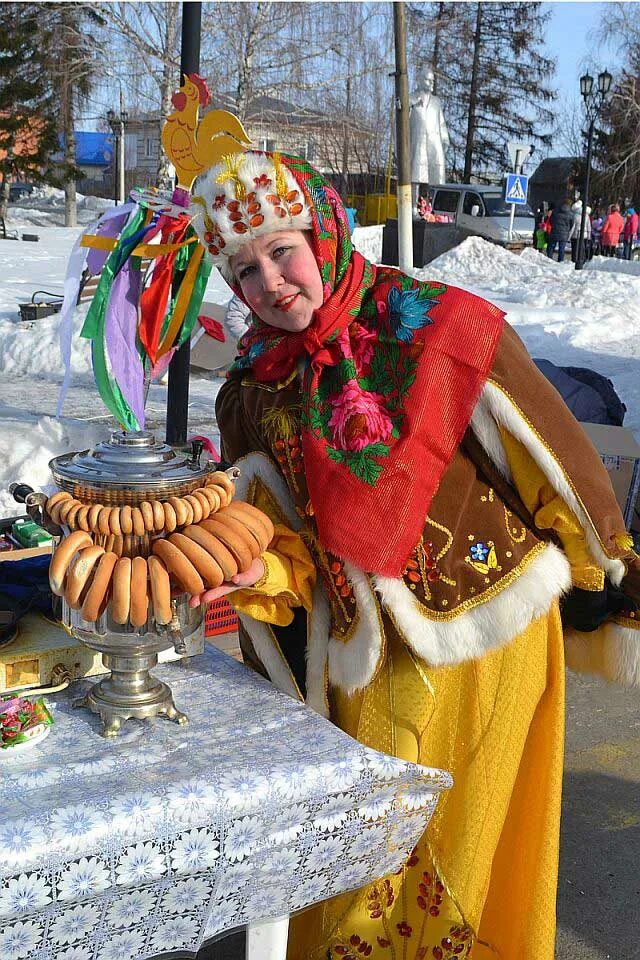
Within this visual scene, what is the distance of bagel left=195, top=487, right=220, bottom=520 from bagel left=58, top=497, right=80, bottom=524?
18cm

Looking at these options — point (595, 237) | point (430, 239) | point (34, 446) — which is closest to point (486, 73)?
point (595, 237)

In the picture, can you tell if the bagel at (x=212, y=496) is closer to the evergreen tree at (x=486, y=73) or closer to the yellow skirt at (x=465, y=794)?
the yellow skirt at (x=465, y=794)

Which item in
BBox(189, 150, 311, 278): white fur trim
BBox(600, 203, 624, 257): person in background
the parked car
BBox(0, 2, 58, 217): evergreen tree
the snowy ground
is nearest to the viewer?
BBox(189, 150, 311, 278): white fur trim

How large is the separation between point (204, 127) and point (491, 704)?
4.07ft

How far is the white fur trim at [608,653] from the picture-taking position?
198cm

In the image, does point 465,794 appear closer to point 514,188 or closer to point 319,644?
point 319,644

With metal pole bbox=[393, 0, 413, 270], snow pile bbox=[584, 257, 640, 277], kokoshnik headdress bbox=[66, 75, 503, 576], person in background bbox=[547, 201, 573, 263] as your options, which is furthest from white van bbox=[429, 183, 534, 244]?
kokoshnik headdress bbox=[66, 75, 503, 576]

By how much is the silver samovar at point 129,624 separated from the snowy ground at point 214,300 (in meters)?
2.93

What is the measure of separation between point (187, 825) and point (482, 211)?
71.5 ft

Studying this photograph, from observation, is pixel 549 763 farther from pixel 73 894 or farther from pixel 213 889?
pixel 73 894

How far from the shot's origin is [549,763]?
1.89 metres

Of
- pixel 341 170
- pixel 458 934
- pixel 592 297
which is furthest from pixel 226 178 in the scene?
pixel 341 170

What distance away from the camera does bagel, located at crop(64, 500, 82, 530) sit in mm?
1397

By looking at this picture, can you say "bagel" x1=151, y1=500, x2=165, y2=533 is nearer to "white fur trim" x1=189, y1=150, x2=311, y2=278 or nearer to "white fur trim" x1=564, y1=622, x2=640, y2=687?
"white fur trim" x1=189, y1=150, x2=311, y2=278
